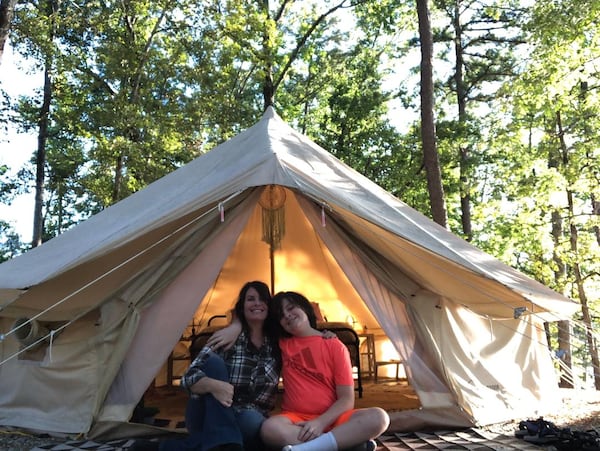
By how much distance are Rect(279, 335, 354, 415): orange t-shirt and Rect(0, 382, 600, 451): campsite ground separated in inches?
29.3

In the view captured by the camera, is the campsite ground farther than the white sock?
Yes

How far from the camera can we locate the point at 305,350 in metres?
2.56

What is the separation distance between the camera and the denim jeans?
86.4 inches

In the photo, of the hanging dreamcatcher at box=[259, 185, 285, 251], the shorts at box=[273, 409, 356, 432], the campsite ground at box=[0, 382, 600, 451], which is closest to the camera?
the shorts at box=[273, 409, 356, 432]

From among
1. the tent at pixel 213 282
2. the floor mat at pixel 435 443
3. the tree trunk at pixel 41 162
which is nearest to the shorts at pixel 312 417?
the floor mat at pixel 435 443

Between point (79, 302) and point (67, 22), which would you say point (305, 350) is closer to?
point (79, 302)

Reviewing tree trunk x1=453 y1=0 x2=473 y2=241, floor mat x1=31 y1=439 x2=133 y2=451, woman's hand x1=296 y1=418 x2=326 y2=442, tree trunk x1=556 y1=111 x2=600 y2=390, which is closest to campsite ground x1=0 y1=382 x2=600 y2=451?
floor mat x1=31 y1=439 x2=133 y2=451

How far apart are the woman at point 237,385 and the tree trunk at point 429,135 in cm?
460

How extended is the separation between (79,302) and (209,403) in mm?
1821

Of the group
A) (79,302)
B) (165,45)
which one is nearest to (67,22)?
(165,45)

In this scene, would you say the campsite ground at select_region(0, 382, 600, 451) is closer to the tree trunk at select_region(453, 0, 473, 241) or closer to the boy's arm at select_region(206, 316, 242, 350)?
the boy's arm at select_region(206, 316, 242, 350)

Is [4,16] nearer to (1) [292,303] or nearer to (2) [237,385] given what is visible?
(1) [292,303]

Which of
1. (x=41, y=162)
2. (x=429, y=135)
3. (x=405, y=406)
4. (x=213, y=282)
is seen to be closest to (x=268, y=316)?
(x=213, y=282)

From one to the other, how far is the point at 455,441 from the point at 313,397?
1.09 m
